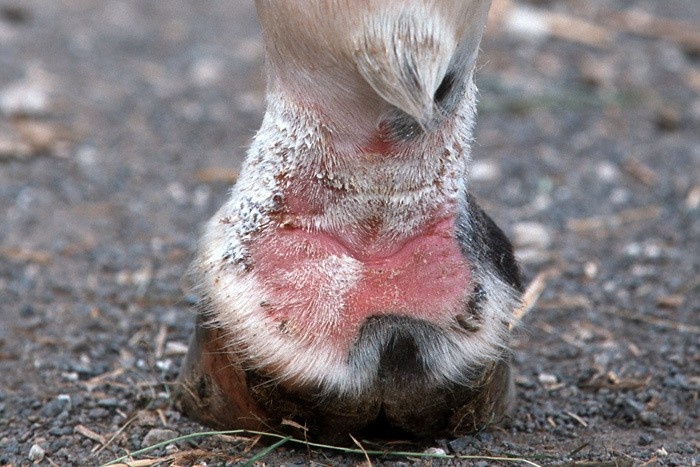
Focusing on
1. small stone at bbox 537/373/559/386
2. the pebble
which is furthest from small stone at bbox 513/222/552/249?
the pebble

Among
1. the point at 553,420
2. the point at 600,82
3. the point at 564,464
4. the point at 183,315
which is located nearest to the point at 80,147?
the point at 183,315

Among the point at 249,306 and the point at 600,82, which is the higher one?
the point at 600,82

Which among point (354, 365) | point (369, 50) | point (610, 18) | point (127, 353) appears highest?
point (610, 18)

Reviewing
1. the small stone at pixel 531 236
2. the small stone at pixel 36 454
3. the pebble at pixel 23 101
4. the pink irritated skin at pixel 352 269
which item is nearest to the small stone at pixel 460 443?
the pink irritated skin at pixel 352 269

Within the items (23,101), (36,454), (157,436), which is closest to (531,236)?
(157,436)

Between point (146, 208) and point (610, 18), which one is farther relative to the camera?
point (610, 18)

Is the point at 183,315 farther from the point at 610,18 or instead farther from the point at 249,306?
the point at 610,18

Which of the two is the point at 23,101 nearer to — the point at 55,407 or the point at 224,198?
the point at 224,198
